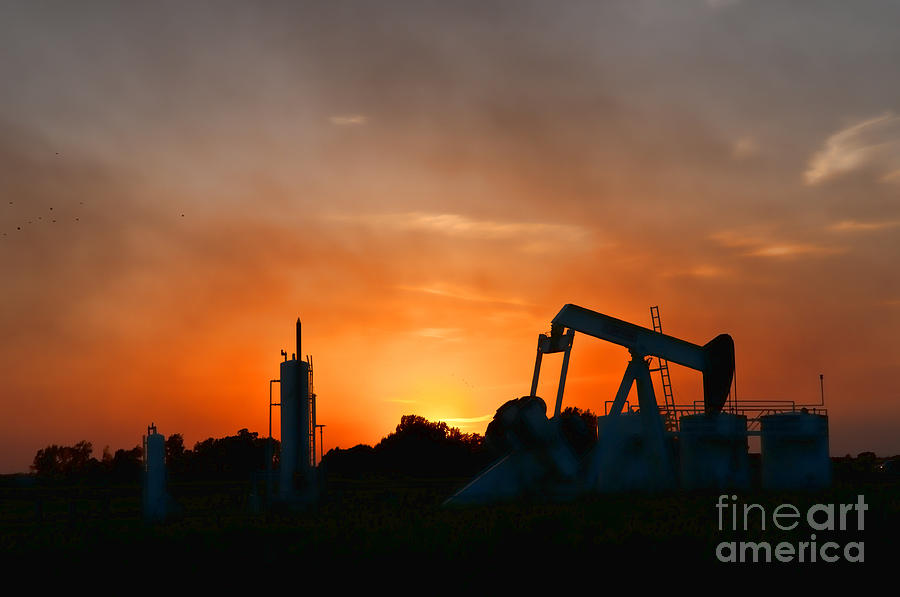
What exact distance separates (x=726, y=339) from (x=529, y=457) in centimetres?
735

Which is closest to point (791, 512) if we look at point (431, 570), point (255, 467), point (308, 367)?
point (431, 570)

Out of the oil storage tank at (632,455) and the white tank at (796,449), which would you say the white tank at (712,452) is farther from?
the white tank at (796,449)

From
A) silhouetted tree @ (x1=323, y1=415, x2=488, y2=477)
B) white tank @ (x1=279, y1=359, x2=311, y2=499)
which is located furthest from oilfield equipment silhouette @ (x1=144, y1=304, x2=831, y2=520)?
silhouetted tree @ (x1=323, y1=415, x2=488, y2=477)

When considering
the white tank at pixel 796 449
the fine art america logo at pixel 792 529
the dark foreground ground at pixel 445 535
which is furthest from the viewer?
the white tank at pixel 796 449

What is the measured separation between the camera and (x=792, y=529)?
68.1 ft

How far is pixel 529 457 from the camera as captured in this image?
100 ft

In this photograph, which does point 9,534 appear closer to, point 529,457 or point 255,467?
point 529,457

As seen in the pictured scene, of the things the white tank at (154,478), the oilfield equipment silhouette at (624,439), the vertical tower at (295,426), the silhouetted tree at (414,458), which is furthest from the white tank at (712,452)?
the silhouetted tree at (414,458)

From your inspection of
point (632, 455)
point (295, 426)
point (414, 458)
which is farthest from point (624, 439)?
point (414, 458)

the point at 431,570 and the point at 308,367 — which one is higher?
the point at 308,367

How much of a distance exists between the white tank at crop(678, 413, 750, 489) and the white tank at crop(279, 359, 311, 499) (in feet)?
38.5

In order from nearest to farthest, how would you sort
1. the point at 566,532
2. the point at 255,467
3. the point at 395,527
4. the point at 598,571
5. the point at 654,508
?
the point at 598,571
the point at 566,532
the point at 395,527
the point at 654,508
the point at 255,467

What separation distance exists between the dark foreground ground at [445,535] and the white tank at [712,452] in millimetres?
2214

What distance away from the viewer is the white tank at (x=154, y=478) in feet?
91.6
